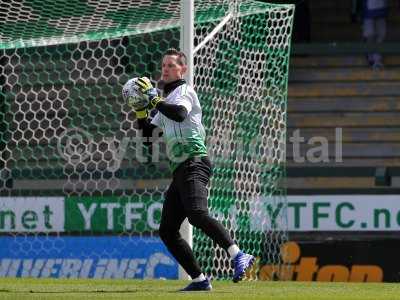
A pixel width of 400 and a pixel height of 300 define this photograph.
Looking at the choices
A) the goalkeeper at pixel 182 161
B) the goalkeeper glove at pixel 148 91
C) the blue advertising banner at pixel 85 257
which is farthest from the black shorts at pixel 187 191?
the blue advertising banner at pixel 85 257

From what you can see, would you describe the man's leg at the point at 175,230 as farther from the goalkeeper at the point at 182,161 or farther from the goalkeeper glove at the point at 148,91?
the goalkeeper glove at the point at 148,91

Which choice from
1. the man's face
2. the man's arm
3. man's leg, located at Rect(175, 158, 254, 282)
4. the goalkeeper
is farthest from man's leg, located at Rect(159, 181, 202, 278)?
the man's face

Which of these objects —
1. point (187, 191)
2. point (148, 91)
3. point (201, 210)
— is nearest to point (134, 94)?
point (148, 91)

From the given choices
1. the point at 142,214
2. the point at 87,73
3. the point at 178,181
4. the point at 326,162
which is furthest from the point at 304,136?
the point at 178,181

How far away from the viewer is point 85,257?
13.0 m

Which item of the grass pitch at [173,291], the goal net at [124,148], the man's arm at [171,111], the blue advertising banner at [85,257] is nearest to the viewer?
the grass pitch at [173,291]

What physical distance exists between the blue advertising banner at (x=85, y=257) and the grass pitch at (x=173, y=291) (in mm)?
2570

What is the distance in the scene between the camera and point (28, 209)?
13.2 meters

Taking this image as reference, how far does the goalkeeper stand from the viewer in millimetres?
8406

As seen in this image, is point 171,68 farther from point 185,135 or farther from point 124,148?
point 124,148

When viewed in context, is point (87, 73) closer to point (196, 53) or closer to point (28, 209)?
point (28, 209)

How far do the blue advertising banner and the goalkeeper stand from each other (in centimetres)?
389

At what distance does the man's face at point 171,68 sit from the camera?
859 centimetres

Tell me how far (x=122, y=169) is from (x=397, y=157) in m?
4.56
